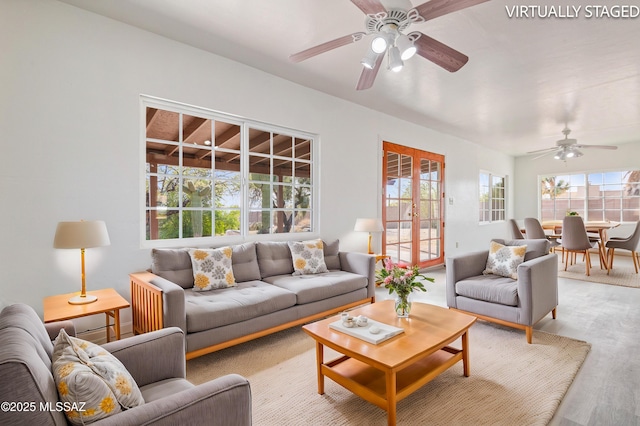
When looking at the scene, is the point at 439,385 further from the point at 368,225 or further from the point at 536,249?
the point at 368,225

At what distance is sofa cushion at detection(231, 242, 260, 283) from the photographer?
325cm

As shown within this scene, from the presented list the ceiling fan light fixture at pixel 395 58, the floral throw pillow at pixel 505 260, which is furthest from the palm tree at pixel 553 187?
the ceiling fan light fixture at pixel 395 58

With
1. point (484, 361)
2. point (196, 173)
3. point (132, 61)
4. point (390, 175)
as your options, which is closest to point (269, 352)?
point (484, 361)

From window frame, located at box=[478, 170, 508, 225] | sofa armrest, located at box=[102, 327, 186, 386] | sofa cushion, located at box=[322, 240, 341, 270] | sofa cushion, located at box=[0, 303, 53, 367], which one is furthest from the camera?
window frame, located at box=[478, 170, 508, 225]

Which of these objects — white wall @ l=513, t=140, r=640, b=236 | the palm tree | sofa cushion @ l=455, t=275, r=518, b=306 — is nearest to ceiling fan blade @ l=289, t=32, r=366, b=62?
sofa cushion @ l=455, t=275, r=518, b=306

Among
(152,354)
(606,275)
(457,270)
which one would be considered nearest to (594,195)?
(606,275)

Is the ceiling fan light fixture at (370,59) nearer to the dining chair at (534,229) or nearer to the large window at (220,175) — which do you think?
the large window at (220,175)

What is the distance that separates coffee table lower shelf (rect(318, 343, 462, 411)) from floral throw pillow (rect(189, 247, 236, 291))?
1329 millimetres

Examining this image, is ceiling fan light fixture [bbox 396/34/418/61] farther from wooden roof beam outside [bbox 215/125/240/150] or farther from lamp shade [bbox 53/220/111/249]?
lamp shade [bbox 53/220/111/249]

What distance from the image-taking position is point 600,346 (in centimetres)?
277

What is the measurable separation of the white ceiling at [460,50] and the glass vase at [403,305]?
6.24 ft

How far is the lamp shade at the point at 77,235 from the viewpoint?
2.21m

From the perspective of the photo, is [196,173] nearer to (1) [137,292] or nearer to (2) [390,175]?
(1) [137,292]

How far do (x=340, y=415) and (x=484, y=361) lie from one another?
1.31 m
